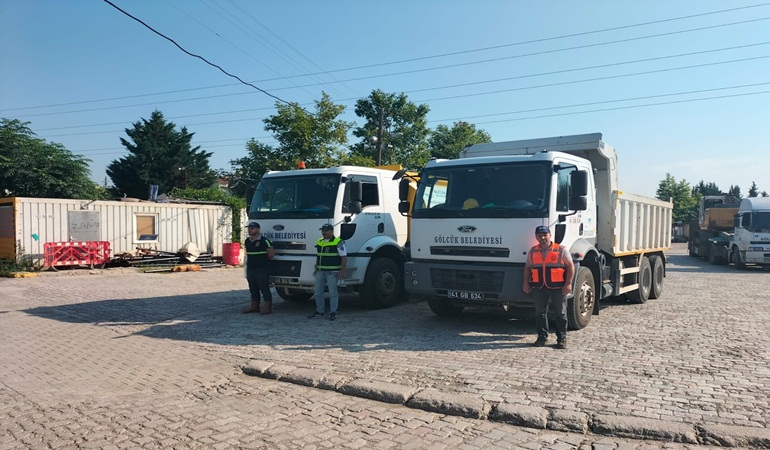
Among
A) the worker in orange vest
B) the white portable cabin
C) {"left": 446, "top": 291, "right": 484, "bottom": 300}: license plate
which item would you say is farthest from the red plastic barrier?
the worker in orange vest

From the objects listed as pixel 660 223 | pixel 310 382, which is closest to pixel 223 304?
pixel 310 382

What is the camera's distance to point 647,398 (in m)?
5.49

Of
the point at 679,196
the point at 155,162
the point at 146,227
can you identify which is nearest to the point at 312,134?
the point at 146,227

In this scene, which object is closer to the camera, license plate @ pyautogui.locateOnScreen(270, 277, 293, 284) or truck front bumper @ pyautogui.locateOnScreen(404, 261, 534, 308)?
truck front bumper @ pyautogui.locateOnScreen(404, 261, 534, 308)

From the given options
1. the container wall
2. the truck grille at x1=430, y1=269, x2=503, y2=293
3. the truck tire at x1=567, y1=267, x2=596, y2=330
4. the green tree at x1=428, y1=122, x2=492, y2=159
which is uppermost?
the green tree at x1=428, y1=122, x2=492, y2=159

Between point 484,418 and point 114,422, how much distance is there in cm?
331

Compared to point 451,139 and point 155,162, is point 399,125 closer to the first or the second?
point 451,139

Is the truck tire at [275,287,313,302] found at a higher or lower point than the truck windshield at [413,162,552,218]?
lower

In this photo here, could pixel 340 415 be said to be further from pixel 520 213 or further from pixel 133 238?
pixel 133 238

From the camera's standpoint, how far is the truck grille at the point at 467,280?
27.2 ft

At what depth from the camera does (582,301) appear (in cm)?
887

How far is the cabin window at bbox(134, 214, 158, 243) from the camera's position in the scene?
22.6 m

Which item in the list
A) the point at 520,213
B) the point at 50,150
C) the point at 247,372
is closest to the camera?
the point at 247,372

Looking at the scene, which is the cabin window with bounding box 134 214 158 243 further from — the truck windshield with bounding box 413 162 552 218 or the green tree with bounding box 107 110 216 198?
the green tree with bounding box 107 110 216 198
